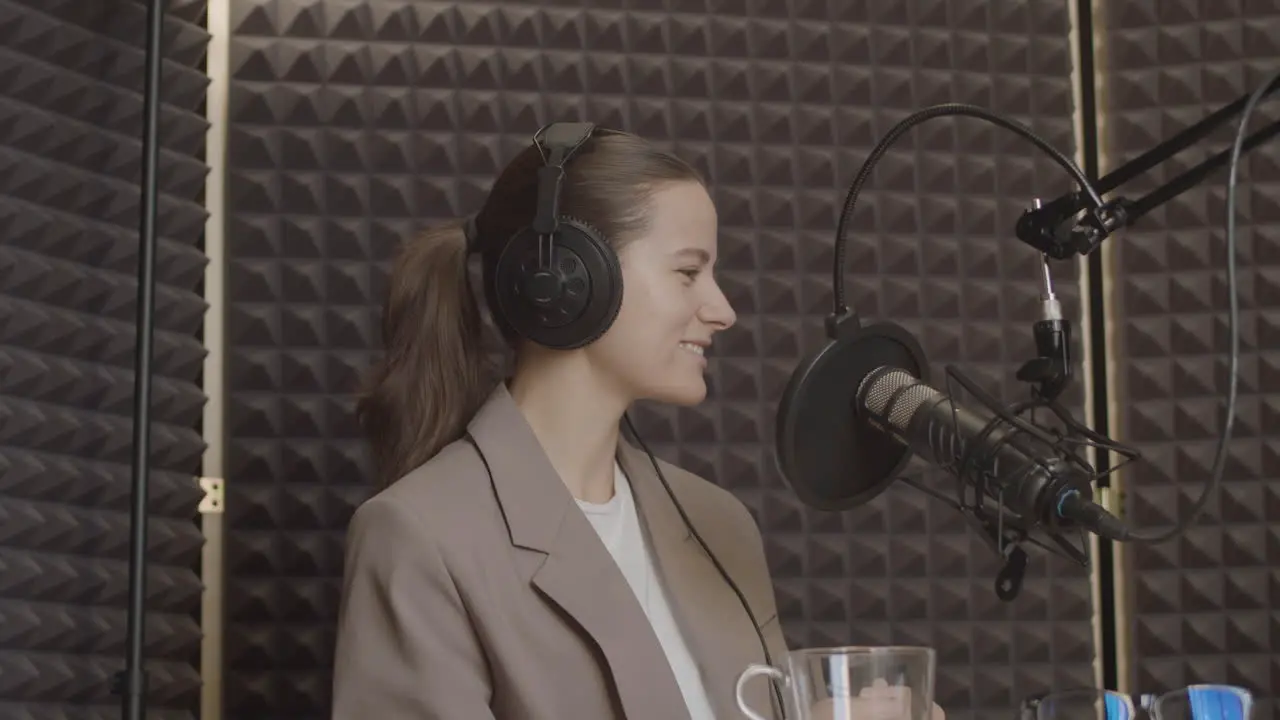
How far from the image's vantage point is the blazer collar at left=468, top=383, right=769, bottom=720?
1444mm

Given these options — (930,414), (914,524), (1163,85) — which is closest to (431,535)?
(930,414)

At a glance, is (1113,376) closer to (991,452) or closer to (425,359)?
(425,359)

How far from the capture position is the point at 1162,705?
105cm

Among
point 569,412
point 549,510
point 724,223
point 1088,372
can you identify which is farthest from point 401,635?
point 1088,372

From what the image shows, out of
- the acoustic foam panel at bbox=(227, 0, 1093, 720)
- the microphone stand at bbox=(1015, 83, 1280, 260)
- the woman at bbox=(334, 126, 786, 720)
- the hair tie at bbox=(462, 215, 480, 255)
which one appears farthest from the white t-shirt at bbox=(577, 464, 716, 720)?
the microphone stand at bbox=(1015, 83, 1280, 260)

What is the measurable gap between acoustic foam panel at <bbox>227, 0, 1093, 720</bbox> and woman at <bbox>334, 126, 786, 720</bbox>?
0.35 meters

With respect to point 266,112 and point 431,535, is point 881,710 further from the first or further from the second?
point 266,112

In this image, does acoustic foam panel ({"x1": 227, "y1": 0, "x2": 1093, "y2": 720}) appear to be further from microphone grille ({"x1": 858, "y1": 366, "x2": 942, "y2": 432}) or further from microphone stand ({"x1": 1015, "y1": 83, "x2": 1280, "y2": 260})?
microphone stand ({"x1": 1015, "y1": 83, "x2": 1280, "y2": 260})

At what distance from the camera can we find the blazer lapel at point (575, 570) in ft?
4.72

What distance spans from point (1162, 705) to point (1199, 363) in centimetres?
121

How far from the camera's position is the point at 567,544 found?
149 cm

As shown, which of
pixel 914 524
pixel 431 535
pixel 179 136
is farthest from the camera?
pixel 914 524

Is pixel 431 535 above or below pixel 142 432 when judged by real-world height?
below

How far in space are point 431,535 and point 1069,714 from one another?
24.0 inches
